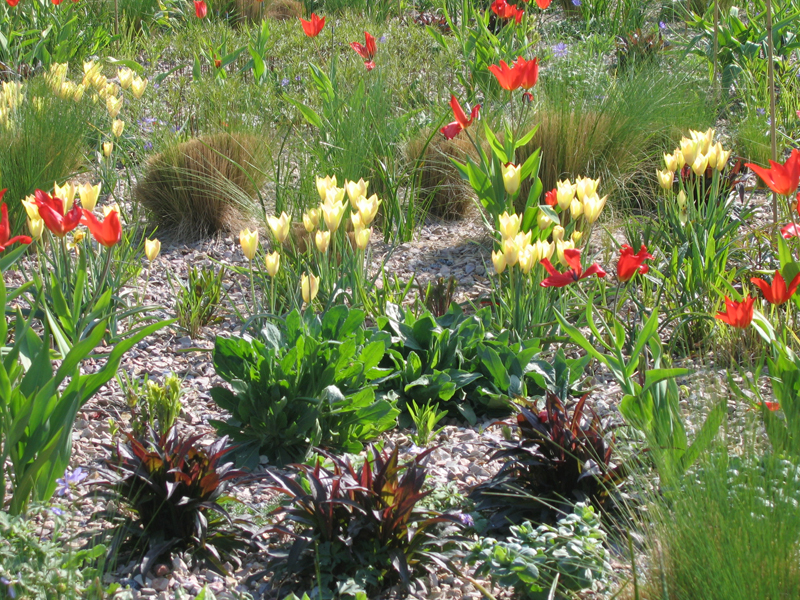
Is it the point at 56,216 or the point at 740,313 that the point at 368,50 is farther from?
the point at 740,313

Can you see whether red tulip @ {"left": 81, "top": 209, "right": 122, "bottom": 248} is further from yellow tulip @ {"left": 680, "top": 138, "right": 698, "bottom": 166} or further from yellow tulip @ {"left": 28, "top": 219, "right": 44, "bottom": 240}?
yellow tulip @ {"left": 680, "top": 138, "right": 698, "bottom": 166}

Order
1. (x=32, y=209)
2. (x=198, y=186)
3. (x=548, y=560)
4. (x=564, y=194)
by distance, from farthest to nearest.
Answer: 1. (x=198, y=186)
2. (x=564, y=194)
3. (x=32, y=209)
4. (x=548, y=560)

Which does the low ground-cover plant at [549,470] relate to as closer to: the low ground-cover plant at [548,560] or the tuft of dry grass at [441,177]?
the low ground-cover plant at [548,560]

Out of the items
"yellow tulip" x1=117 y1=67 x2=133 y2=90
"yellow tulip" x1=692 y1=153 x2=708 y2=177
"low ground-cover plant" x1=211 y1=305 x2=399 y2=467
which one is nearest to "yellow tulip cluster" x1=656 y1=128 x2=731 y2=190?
"yellow tulip" x1=692 y1=153 x2=708 y2=177

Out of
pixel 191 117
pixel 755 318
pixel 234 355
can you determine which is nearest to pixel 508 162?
pixel 755 318

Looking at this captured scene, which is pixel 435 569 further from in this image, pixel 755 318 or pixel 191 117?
pixel 191 117

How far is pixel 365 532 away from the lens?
5.75 feet

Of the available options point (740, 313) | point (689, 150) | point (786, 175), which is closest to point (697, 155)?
point (689, 150)

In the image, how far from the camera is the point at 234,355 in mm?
2297

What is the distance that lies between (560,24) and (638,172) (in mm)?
3329

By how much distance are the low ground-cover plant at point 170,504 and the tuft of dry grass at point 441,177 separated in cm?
263

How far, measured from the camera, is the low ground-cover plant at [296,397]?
2.19 metres

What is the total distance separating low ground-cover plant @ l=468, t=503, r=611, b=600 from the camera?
61.9 inches

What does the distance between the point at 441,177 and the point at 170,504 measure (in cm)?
298
